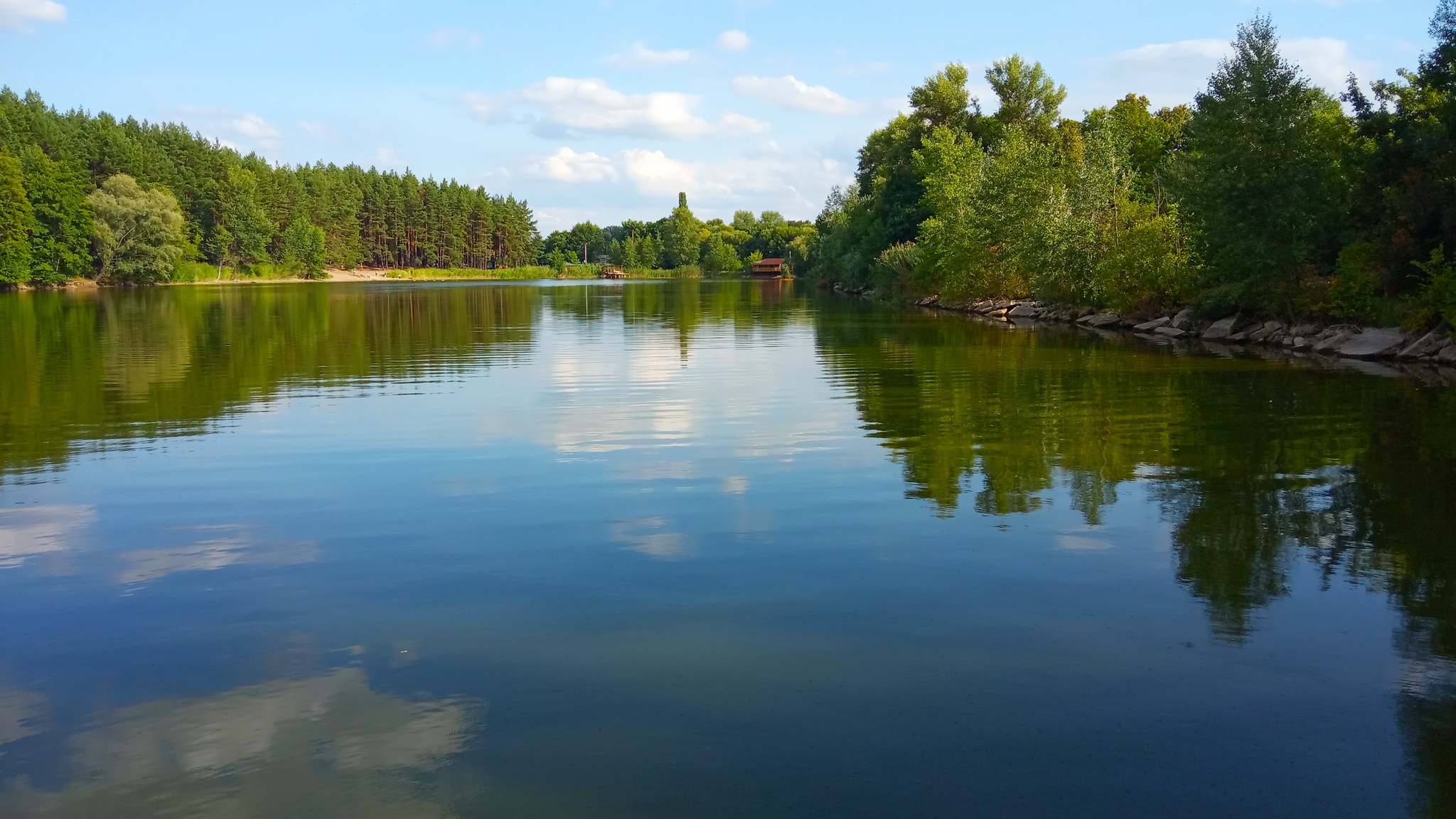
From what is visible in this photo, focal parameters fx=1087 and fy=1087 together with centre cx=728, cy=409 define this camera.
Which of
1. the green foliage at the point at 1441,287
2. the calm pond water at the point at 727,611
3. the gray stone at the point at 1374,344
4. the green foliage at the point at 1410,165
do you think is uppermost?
the green foliage at the point at 1410,165

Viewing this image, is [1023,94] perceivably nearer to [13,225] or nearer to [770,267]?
[13,225]

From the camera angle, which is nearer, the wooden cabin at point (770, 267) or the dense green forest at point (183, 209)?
the dense green forest at point (183, 209)

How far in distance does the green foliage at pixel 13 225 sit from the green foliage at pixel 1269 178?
93376mm

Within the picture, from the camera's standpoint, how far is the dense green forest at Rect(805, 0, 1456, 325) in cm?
2850

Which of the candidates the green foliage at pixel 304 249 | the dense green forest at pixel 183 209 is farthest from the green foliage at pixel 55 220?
the green foliage at pixel 304 249

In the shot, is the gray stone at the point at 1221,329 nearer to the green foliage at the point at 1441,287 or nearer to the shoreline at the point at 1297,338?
the shoreline at the point at 1297,338

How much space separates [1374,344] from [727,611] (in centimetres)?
2702

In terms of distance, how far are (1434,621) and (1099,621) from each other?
7.93 feet

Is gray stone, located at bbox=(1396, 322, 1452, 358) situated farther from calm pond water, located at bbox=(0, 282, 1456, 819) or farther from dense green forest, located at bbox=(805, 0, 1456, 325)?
calm pond water, located at bbox=(0, 282, 1456, 819)

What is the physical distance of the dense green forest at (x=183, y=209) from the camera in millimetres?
95750

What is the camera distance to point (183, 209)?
12056cm

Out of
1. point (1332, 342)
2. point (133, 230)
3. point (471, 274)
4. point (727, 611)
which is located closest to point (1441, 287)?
point (1332, 342)

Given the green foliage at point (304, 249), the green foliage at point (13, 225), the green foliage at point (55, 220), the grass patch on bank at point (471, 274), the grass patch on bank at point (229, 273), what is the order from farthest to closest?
the grass patch on bank at point (471, 274)
the green foliage at point (304, 249)
the grass patch on bank at point (229, 273)
the green foliage at point (55, 220)
the green foliage at point (13, 225)

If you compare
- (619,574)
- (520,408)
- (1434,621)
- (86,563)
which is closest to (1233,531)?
(1434,621)
